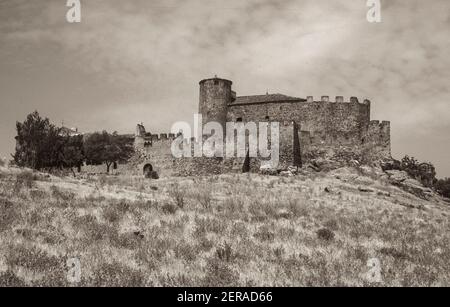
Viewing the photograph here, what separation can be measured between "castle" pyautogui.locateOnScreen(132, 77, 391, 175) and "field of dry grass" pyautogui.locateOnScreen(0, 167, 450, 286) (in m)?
21.0

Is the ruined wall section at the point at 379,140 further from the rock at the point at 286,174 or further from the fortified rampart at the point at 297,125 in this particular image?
the rock at the point at 286,174

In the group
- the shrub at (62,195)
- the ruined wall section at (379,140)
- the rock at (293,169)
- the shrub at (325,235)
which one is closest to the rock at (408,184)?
the ruined wall section at (379,140)

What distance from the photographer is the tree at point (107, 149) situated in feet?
179

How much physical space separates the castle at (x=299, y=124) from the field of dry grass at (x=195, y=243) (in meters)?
21.0

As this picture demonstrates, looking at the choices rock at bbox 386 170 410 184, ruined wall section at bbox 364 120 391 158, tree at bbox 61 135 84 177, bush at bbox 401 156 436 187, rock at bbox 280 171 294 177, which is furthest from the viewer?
bush at bbox 401 156 436 187

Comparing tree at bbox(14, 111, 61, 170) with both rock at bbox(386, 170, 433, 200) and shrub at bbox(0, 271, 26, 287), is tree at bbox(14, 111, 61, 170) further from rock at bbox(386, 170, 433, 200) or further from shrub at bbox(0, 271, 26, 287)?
shrub at bbox(0, 271, 26, 287)

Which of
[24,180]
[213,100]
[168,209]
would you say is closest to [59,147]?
[213,100]

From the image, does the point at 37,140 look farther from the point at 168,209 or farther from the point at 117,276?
the point at 117,276

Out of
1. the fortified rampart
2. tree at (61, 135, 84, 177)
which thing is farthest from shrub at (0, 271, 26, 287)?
tree at (61, 135, 84, 177)

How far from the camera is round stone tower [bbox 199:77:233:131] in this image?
4650 centimetres

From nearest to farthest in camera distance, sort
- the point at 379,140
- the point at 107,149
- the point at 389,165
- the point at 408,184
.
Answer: the point at 408,184, the point at 389,165, the point at 379,140, the point at 107,149

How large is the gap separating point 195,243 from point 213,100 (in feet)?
117

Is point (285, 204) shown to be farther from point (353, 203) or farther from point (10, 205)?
point (10, 205)

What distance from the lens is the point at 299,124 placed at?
45406 mm
